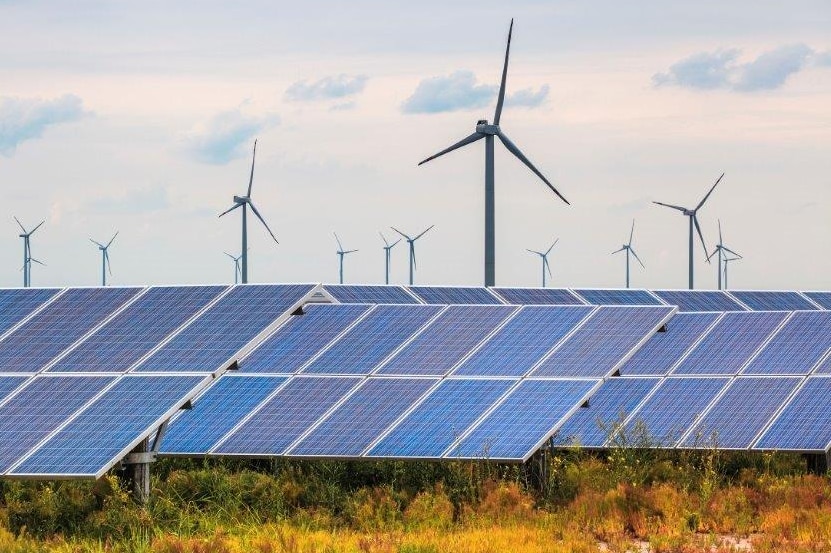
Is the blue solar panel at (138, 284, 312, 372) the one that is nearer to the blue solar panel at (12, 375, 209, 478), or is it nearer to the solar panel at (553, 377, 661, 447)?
the blue solar panel at (12, 375, 209, 478)

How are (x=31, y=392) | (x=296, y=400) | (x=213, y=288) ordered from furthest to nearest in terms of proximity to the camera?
(x=213, y=288) → (x=296, y=400) → (x=31, y=392)

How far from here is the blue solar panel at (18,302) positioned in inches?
1215

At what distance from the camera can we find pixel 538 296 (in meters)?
49.8

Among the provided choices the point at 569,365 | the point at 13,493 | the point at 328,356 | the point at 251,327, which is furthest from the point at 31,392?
the point at 569,365

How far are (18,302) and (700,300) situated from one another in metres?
27.9

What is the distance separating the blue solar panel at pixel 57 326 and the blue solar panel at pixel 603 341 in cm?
853

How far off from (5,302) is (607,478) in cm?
1295

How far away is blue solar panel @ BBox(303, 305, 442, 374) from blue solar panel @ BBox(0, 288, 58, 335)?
5844mm

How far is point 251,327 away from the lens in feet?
93.1

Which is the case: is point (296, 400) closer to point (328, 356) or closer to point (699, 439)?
point (328, 356)

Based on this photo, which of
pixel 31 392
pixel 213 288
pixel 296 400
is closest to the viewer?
pixel 31 392

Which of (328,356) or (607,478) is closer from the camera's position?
(607,478)

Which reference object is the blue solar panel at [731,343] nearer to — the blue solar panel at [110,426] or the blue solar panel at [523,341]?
the blue solar panel at [523,341]

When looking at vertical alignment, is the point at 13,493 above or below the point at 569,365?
below
